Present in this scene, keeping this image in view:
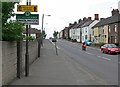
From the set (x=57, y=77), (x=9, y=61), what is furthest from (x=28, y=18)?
(x=9, y=61)

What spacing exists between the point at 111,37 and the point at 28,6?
58338 mm

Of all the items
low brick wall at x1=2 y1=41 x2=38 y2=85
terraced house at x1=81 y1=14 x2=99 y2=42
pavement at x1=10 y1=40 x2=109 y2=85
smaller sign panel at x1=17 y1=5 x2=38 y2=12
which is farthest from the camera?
terraced house at x1=81 y1=14 x2=99 y2=42

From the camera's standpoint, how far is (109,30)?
240 feet

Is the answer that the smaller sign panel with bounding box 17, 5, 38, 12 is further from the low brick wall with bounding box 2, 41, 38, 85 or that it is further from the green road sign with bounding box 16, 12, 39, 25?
the low brick wall with bounding box 2, 41, 38, 85

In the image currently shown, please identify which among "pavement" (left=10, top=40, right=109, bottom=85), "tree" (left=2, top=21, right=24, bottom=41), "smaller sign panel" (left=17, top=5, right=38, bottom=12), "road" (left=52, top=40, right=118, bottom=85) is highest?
"smaller sign panel" (left=17, top=5, right=38, bottom=12)

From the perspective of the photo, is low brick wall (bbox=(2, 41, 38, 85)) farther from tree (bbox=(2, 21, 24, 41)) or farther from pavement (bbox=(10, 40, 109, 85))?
pavement (bbox=(10, 40, 109, 85))

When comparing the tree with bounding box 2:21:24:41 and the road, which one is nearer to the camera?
the tree with bounding box 2:21:24:41

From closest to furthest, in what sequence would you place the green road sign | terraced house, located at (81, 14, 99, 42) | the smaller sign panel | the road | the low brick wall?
1. the low brick wall
2. the smaller sign panel
3. the green road sign
4. the road
5. terraced house, located at (81, 14, 99, 42)

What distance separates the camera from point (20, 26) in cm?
1248

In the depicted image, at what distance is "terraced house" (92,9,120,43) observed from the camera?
67.9 metres

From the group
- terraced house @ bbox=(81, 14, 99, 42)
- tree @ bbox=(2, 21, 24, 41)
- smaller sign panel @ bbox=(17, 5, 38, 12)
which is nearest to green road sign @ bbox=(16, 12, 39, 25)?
smaller sign panel @ bbox=(17, 5, 38, 12)

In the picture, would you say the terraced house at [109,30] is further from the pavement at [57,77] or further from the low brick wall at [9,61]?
the low brick wall at [9,61]

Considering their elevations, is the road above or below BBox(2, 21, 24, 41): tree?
below

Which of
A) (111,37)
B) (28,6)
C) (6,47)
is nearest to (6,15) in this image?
(28,6)
